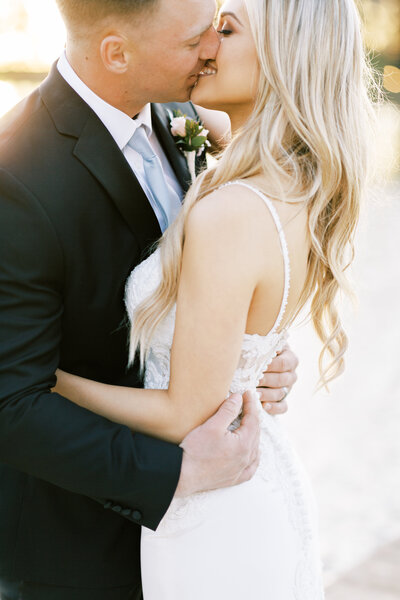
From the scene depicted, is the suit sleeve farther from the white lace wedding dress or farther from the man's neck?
the man's neck

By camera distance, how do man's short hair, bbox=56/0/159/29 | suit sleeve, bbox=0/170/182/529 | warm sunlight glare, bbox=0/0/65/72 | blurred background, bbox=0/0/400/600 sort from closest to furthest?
suit sleeve, bbox=0/170/182/529 → man's short hair, bbox=56/0/159/29 → blurred background, bbox=0/0/400/600 → warm sunlight glare, bbox=0/0/65/72

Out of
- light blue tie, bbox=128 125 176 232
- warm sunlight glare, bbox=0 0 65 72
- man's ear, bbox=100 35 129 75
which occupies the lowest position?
warm sunlight glare, bbox=0 0 65 72

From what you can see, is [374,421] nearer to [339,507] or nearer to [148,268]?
[339,507]

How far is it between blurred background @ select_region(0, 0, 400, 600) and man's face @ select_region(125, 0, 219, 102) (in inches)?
18.2

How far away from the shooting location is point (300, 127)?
1.94 m

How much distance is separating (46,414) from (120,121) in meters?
0.92

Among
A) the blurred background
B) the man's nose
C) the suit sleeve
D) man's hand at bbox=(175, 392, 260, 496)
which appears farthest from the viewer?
the blurred background

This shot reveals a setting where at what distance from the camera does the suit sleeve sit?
1776 mm

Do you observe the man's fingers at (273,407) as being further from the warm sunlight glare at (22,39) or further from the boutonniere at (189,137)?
the warm sunlight glare at (22,39)

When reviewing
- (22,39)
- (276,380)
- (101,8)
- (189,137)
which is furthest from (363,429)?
(22,39)

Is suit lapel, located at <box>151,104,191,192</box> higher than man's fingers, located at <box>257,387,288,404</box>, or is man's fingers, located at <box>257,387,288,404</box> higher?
suit lapel, located at <box>151,104,191,192</box>

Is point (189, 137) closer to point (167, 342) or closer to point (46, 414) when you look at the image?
point (167, 342)

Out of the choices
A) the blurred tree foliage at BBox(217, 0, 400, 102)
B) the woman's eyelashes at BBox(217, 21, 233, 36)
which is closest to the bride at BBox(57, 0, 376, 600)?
the woman's eyelashes at BBox(217, 21, 233, 36)

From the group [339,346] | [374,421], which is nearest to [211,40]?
[339,346]
